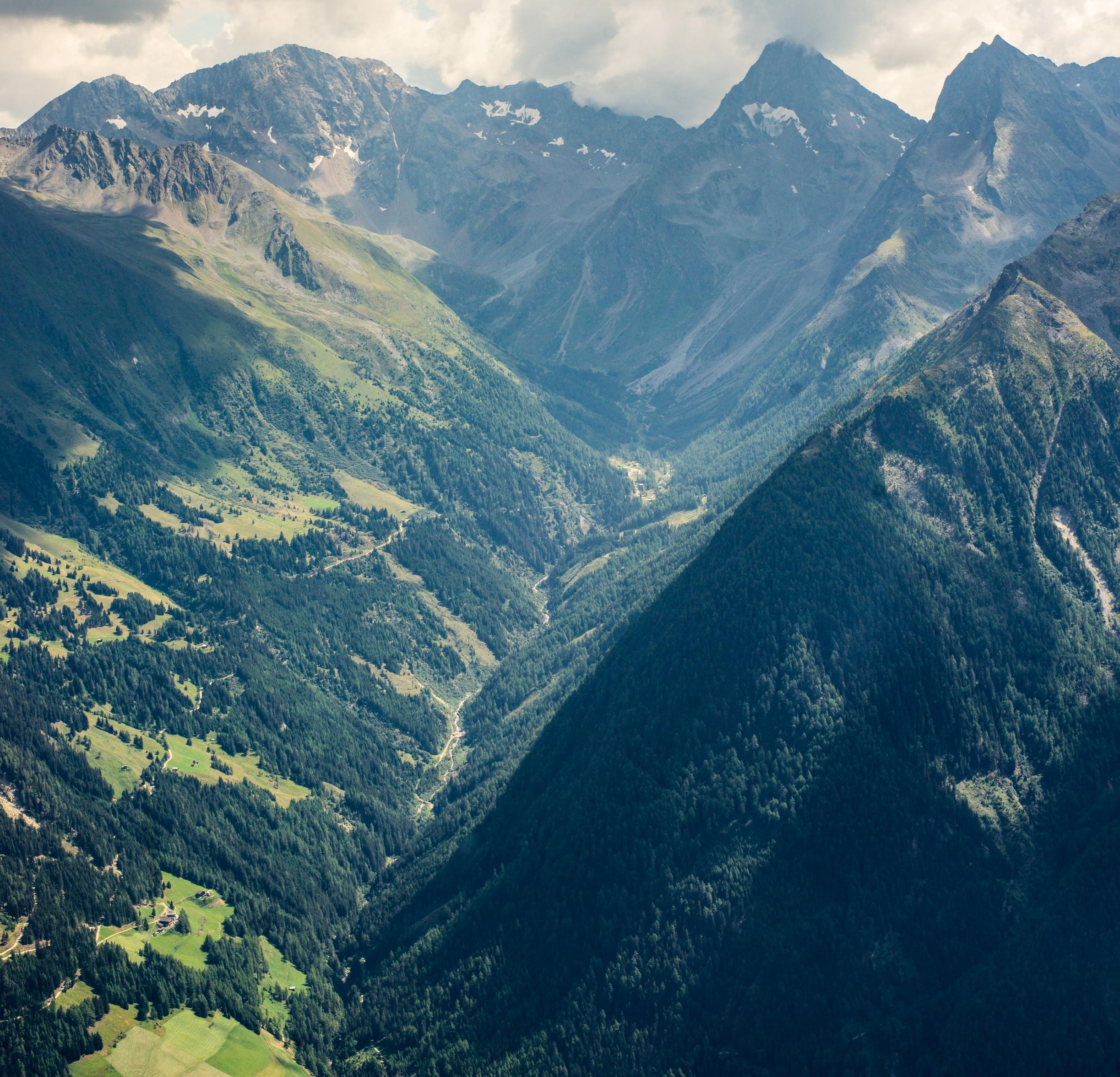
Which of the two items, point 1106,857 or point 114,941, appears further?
point 114,941

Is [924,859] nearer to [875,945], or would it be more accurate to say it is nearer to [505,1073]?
[875,945]

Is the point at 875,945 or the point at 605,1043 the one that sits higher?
the point at 875,945

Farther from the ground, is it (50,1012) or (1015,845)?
(1015,845)

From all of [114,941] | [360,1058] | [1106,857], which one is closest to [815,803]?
[1106,857]

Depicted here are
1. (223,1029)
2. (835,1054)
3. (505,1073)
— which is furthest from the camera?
(223,1029)

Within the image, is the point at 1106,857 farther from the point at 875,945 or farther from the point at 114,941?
the point at 114,941

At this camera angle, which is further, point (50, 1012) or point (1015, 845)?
point (1015, 845)

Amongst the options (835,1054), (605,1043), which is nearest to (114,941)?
(605,1043)

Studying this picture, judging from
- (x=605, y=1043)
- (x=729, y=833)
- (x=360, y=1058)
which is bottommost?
(x=360, y=1058)

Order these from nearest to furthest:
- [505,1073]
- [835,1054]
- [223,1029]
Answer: [835,1054]
[505,1073]
[223,1029]
